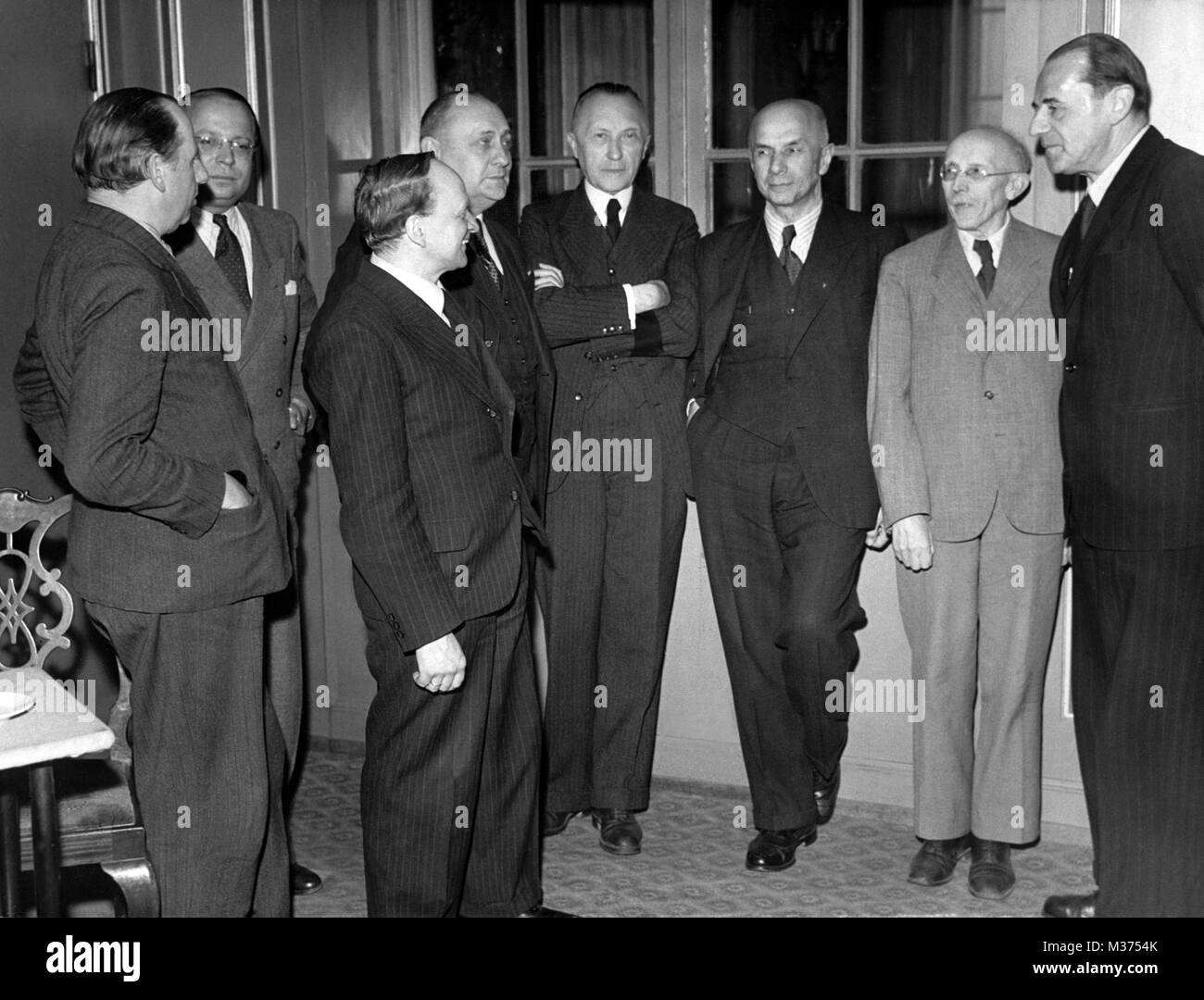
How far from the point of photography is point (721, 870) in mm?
3758

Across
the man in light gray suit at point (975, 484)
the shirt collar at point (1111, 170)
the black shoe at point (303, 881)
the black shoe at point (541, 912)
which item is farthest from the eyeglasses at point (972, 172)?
the black shoe at point (303, 881)

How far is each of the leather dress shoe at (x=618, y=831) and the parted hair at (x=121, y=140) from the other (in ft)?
6.84

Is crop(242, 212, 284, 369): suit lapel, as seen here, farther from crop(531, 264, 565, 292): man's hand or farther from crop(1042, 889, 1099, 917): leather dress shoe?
crop(1042, 889, 1099, 917): leather dress shoe

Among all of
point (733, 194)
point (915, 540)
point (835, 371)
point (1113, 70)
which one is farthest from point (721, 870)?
point (1113, 70)

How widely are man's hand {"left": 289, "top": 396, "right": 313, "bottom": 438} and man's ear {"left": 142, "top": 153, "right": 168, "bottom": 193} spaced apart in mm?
974

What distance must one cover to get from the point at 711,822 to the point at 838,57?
213 centimetres

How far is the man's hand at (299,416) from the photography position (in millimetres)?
3615

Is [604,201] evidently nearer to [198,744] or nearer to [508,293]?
[508,293]

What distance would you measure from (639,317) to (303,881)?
1.65 m

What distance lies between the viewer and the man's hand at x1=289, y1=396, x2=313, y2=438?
11.9 ft

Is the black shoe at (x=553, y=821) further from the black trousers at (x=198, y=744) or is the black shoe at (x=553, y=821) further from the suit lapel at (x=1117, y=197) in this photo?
the suit lapel at (x=1117, y=197)

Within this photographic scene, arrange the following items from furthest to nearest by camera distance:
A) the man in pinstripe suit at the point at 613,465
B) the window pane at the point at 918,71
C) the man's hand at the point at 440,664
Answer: the window pane at the point at 918,71 → the man in pinstripe suit at the point at 613,465 → the man's hand at the point at 440,664
